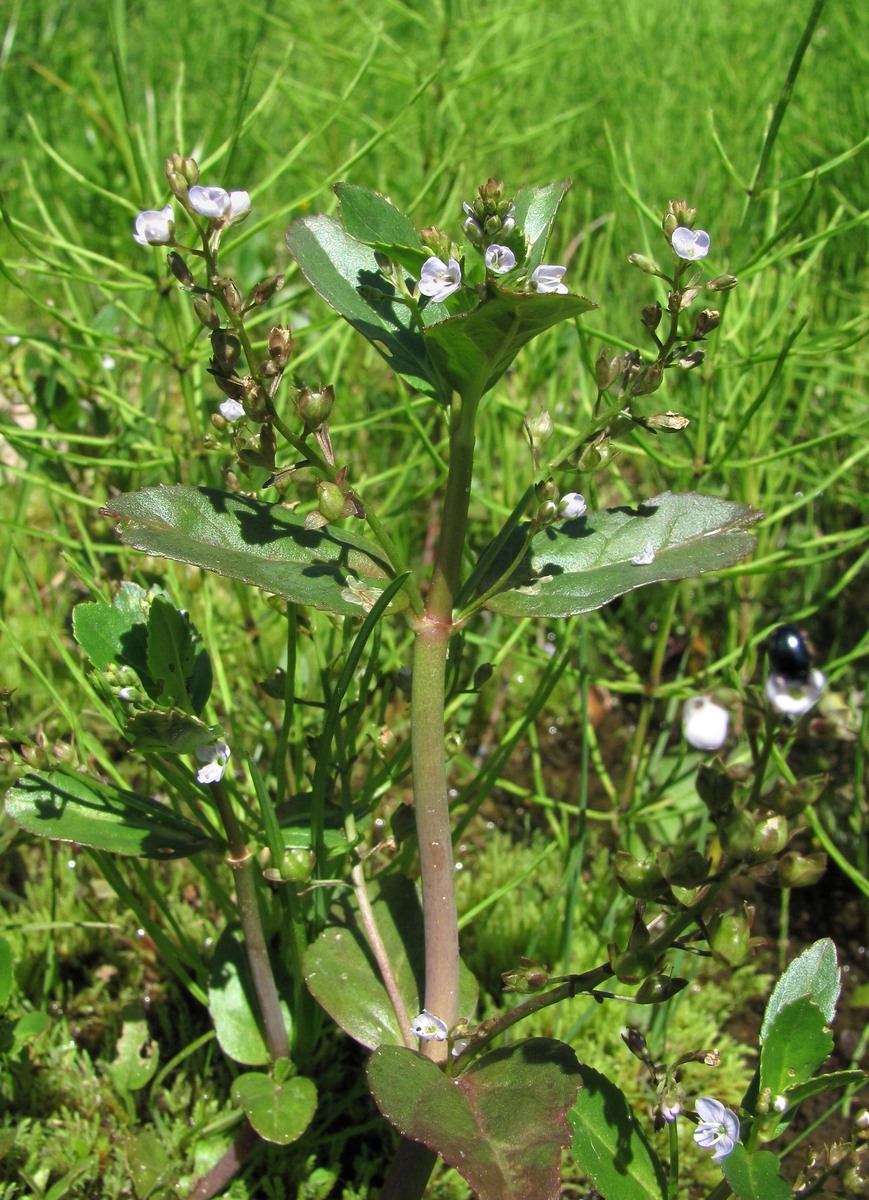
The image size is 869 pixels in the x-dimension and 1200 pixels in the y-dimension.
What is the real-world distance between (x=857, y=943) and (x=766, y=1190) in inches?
36.4

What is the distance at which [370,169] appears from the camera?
9.87ft

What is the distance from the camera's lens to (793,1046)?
87cm

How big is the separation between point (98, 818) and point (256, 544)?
12.7 inches

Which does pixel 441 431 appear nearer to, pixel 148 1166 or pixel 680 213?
pixel 680 213

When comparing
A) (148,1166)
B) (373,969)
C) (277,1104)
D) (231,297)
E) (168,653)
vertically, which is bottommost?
(148,1166)

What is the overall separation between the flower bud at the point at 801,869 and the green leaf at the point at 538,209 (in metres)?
0.54

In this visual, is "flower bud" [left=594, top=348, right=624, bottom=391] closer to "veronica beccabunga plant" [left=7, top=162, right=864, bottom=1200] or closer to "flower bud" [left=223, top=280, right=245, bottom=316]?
"veronica beccabunga plant" [left=7, top=162, right=864, bottom=1200]

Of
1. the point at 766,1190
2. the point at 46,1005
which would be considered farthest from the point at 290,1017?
the point at 766,1190

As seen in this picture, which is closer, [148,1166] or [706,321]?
[706,321]

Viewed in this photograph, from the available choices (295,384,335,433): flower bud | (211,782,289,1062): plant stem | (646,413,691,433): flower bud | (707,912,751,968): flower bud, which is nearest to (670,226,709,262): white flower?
(646,413,691,433): flower bud

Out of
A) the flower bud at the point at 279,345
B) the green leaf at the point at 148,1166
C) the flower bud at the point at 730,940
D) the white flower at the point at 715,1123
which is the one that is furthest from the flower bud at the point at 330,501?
the green leaf at the point at 148,1166

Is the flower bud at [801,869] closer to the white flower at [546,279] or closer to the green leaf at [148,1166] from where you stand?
the white flower at [546,279]

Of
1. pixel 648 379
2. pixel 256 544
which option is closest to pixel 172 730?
pixel 256 544

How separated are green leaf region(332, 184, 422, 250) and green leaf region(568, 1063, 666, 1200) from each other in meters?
0.74
